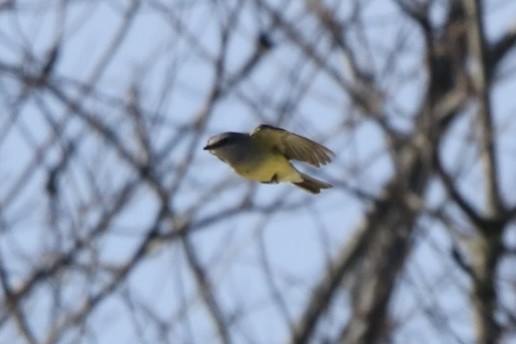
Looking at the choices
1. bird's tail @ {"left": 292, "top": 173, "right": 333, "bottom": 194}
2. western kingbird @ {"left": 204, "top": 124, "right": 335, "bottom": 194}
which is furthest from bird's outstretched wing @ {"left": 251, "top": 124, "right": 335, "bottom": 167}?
bird's tail @ {"left": 292, "top": 173, "right": 333, "bottom": 194}

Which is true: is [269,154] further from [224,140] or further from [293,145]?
[224,140]

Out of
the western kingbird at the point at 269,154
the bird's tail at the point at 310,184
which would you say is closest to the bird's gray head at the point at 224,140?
the western kingbird at the point at 269,154

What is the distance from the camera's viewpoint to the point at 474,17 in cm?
779

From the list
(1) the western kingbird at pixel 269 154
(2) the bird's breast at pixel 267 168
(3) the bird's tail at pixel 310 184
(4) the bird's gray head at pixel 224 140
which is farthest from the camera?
(3) the bird's tail at pixel 310 184

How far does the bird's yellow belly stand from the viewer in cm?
545

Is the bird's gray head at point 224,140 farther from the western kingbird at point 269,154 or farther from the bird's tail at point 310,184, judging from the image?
the bird's tail at point 310,184

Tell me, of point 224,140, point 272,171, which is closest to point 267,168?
point 272,171

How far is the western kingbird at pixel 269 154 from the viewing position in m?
5.33

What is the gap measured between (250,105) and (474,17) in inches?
31.0

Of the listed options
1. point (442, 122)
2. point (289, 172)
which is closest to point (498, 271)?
point (442, 122)

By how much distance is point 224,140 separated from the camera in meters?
5.27

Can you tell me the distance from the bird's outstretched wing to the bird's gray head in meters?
0.04

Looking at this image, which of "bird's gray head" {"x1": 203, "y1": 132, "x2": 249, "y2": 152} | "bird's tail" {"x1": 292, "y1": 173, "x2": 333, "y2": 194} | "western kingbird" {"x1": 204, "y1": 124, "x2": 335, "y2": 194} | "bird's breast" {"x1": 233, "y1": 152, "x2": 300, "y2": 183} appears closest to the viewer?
"bird's gray head" {"x1": 203, "y1": 132, "x2": 249, "y2": 152}

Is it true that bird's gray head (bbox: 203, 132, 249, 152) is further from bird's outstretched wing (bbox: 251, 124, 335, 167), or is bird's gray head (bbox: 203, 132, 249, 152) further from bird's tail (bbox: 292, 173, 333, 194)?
bird's tail (bbox: 292, 173, 333, 194)
